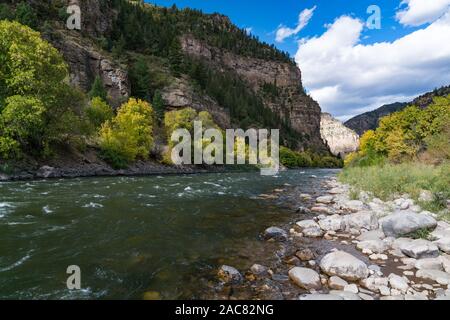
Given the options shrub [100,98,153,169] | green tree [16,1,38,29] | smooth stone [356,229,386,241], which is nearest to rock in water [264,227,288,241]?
smooth stone [356,229,386,241]

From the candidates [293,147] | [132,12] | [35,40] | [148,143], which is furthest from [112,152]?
[293,147]

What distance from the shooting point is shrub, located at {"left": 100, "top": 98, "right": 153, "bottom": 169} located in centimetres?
4270

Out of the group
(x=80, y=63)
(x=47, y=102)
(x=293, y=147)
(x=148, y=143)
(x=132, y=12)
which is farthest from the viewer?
(x=293, y=147)

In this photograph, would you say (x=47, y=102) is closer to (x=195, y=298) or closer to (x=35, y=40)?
(x=35, y=40)

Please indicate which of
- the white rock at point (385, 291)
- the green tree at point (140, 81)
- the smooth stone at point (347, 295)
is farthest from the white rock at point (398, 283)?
the green tree at point (140, 81)

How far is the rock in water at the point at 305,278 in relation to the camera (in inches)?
264

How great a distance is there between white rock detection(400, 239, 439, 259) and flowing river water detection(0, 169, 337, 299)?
3.93 metres

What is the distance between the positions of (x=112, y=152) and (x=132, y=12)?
106543 millimetres

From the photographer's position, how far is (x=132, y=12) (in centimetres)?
12562

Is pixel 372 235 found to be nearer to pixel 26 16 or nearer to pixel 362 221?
pixel 362 221

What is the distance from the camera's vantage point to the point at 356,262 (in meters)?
7.32

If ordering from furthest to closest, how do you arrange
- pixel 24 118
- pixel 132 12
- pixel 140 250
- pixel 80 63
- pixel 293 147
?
pixel 293 147, pixel 132 12, pixel 80 63, pixel 24 118, pixel 140 250

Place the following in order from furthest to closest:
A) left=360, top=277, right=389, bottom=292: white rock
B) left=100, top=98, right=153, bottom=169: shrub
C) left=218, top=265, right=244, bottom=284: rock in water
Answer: left=100, top=98, right=153, bottom=169: shrub < left=218, top=265, right=244, bottom=284: rock in water < left=360, top=277, right=389, bottom=292: white rock

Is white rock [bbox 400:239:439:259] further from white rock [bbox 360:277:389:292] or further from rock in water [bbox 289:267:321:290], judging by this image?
rock in water [bbox 289:267:321:290]
